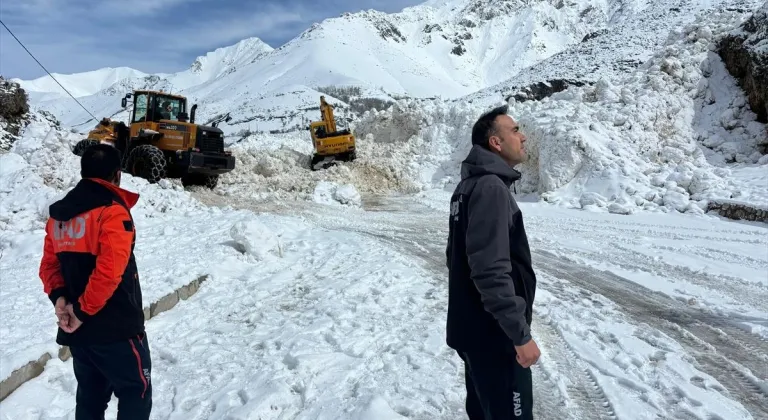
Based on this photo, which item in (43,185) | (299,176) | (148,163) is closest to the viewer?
(43,185)

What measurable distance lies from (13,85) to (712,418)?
20643 mm

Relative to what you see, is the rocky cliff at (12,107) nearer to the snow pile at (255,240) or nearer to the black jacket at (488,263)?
the snow pile at (255,240)

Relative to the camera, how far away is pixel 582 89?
1798 cm

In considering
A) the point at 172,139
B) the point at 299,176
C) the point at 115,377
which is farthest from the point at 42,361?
the point at 299,176

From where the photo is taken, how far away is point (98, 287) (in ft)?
7.52

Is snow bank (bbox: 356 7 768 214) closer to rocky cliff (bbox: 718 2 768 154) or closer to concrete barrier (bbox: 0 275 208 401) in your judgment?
rocky cliff (bbox: 718 2 768 154)

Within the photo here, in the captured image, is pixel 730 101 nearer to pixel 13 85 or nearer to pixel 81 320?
pixel 81 320

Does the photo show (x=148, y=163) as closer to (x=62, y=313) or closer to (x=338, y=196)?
(x=338, y=196)

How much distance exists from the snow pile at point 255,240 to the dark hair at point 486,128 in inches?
227

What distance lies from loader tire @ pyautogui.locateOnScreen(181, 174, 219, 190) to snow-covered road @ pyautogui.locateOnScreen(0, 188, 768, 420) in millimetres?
6505

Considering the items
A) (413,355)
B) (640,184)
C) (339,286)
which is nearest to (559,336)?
(413,355)

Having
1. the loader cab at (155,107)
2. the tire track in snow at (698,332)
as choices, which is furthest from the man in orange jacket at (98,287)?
the loader cab at (155,107)

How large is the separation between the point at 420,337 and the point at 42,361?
9.93ft

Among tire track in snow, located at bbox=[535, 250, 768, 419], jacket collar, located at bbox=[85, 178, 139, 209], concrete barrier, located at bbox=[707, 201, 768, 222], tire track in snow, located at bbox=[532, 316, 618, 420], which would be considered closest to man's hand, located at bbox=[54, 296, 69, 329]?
jacket collar, located at bbox=[85, 178, 139, 209]
